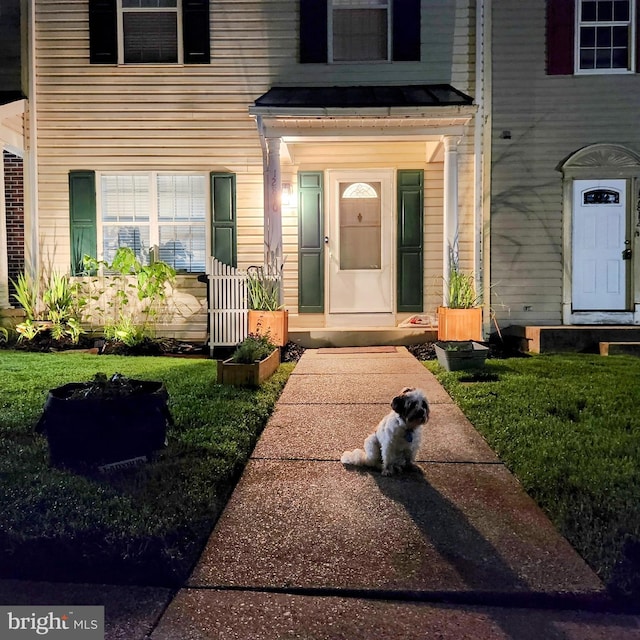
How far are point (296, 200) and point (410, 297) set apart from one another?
7.68 ft

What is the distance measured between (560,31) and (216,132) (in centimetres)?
523

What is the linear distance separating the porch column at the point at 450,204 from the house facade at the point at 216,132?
611mm

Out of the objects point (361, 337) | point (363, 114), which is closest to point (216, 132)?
point (363, 114)

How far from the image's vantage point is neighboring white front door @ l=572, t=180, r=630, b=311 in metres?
8.73

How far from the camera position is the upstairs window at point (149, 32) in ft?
29.2

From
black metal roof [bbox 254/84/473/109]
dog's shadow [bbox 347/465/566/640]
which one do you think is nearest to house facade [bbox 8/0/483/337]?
black metal roof [bbox 254/84/473/109]

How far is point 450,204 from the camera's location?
26.9 feet

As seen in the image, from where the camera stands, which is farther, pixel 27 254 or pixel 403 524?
pixel 27 254

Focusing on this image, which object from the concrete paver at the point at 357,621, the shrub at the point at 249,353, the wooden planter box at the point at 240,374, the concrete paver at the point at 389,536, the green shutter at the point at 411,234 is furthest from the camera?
the green shutter at the point at 411,234

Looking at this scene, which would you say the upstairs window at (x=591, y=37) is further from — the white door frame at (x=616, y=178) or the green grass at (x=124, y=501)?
the green grass at (x=124, y=501)

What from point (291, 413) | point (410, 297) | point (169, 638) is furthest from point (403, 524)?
point (410, 297)

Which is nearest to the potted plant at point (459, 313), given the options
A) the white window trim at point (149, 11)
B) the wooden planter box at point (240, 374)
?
the wooden planter box at point (240, 374)

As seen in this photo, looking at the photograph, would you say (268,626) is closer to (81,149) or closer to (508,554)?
(508,554)

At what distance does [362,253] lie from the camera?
9.45 metres
